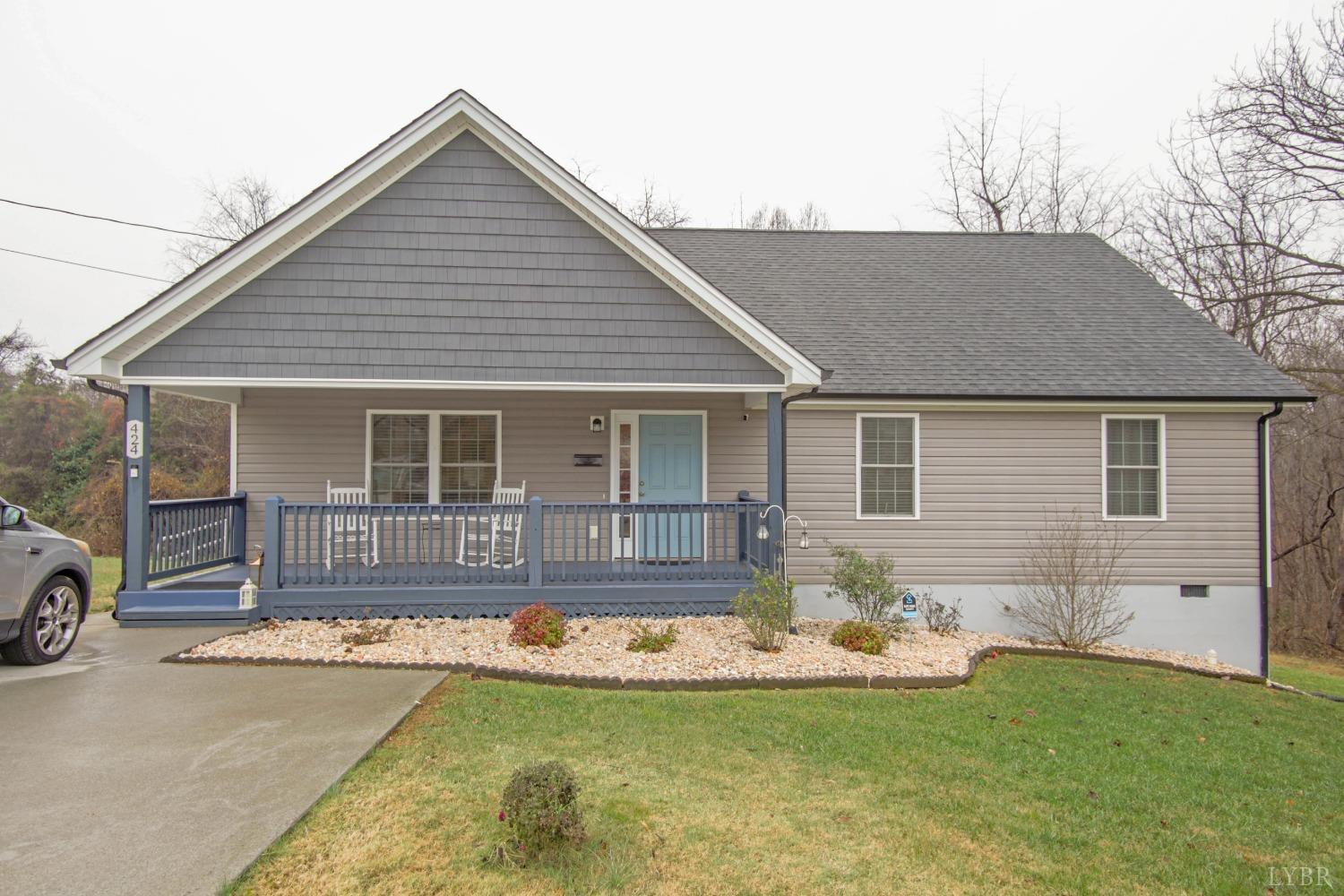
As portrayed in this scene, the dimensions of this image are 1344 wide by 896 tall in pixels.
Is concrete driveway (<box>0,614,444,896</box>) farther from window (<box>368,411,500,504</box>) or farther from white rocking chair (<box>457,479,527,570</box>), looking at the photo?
window (<box>368,411,500,504</box>)

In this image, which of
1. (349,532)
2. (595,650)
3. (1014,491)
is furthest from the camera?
(1014,491)

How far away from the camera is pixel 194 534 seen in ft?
29.5

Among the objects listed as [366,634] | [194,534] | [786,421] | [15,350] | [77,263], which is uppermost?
[77,263]

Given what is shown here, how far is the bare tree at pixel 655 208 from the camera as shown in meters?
25.9

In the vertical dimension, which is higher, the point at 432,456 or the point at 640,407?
→ the point at 640,407

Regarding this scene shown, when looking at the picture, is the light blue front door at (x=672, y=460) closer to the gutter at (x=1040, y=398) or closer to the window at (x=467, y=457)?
the gutter at (x=1040, y=398)

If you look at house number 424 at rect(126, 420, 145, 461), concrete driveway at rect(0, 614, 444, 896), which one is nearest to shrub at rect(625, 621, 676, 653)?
concrete driveway at rect(0, 614, 444, 896)

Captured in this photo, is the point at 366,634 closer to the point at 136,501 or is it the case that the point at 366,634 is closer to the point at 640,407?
the point at 136,501

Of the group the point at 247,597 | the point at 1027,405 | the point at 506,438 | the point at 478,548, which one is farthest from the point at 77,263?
the point at 1027,405

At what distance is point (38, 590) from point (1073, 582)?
10.9m

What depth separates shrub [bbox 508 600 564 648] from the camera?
7.31 meters

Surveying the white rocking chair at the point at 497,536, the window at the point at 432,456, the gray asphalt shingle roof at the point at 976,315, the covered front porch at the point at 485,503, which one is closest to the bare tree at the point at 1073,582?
the gray asphalt shingle roof at the point at 976,315

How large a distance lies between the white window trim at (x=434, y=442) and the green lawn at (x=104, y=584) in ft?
10.7

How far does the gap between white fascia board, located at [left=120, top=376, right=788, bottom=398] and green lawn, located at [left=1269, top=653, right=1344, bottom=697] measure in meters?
9.39
